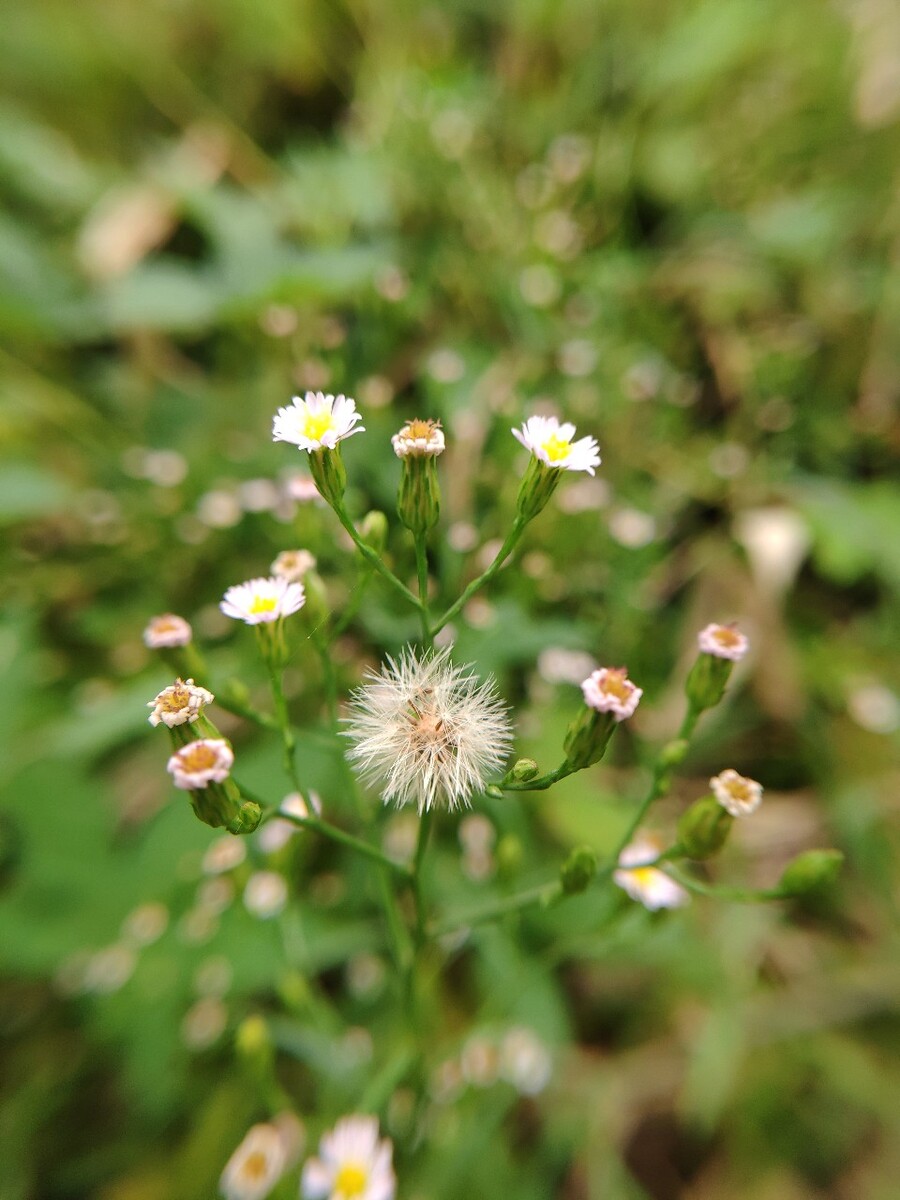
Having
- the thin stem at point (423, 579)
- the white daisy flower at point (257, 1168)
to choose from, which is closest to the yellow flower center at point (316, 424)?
the thin stem at point (423, 579)

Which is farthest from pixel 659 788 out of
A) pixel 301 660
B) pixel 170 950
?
pixel 170 950

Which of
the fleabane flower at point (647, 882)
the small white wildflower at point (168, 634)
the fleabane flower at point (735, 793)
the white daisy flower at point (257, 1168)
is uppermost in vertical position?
A: the small white wildflower at point (168, 634)

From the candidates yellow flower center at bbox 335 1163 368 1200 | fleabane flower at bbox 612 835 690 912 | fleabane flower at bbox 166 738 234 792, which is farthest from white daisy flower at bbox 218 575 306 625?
yellow flower center at bbox 335 1163 368 1200

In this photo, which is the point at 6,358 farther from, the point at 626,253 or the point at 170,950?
the point at 626,253

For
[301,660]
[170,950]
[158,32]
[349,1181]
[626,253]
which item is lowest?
[170,950]

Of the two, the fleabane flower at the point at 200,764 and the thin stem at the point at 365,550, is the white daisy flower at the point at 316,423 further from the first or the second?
the fleabane flower at the point at 200,764

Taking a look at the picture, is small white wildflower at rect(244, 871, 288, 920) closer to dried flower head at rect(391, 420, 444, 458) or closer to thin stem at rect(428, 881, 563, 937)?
thin stem at rect(428, 881, 563, 937)
